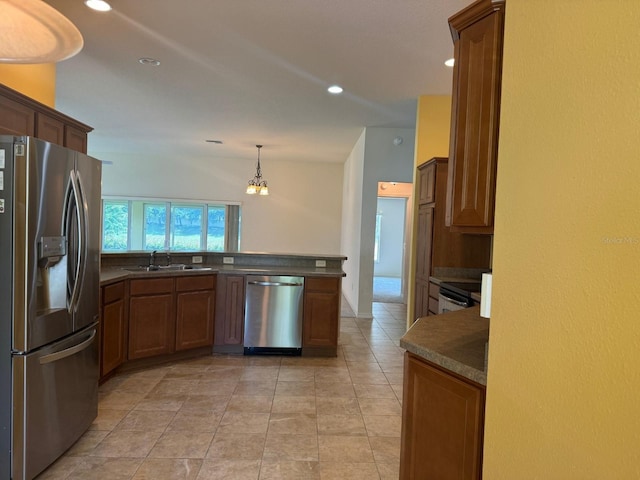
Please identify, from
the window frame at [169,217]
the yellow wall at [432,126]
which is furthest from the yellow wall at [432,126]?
the window frame at [169,217]

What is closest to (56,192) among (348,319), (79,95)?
(79,95)

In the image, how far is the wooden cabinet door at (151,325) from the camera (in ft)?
11.1

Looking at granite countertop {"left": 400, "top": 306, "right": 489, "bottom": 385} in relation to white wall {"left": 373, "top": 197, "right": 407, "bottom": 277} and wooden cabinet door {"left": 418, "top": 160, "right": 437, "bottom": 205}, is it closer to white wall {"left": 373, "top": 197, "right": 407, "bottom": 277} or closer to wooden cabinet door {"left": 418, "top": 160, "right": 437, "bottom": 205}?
wooden cabinet door {"left": 418, "top": 160, "right": 437, "bottom": 205}

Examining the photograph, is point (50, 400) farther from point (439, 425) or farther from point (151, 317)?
point (439, 425)

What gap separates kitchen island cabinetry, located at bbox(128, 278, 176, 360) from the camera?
11.1ft

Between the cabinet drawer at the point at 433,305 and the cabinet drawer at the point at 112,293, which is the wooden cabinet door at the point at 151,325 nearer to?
the cabinet drawer at the point at 112,293

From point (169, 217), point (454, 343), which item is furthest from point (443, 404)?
point (169, 217)

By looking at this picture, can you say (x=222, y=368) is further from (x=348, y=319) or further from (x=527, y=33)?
(x=527, y=33)

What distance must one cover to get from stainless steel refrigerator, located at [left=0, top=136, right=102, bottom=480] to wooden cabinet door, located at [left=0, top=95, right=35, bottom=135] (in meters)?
0.68

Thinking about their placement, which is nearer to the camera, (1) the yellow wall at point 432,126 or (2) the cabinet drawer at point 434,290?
(2) the cabinet drawer at point 434,290

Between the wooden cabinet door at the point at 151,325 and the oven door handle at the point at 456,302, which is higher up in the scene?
the oven door handle at the point at 456,302

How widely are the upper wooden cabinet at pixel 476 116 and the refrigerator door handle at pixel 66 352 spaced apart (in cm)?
205

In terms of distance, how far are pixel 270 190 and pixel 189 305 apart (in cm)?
528

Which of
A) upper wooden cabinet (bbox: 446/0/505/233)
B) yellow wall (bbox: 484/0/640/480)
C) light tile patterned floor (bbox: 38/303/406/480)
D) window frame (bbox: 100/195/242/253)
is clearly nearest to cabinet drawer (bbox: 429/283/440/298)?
light tile patterned floor (bbox: 38/303/406/480)
